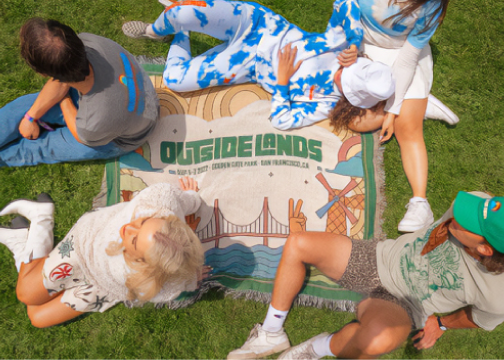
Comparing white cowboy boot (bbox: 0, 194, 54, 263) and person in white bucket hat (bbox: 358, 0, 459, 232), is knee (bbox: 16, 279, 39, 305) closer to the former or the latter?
white cowboy boot (bbox: 0, 194, 54, 263)

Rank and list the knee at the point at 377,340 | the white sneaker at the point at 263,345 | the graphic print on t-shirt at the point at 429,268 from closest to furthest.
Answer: the graphic print on t-shirt at the point at 429,268 < the knee at the point at 377,340 < the white sneaker at the point at 263,345

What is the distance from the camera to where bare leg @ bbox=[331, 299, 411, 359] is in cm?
235

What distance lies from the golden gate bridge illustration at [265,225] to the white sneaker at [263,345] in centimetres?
72

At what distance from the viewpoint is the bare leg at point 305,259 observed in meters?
2.56

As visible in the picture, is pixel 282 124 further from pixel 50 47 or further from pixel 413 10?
pixel 50 47

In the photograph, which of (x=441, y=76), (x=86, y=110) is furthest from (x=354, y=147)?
(x=86, y=110)

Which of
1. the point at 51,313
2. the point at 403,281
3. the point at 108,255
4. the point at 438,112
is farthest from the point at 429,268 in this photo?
the point at 51,313

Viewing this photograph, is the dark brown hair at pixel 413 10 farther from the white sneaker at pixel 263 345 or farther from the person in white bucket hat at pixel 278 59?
the white sneaker at pixel 263 345

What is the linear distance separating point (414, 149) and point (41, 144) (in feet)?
10.1

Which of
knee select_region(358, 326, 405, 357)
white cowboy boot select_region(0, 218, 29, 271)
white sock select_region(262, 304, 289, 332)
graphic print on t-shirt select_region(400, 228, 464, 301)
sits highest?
graphic print on t-shirt select_region(400, 228, 464, 301)

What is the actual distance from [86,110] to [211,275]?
1.51m

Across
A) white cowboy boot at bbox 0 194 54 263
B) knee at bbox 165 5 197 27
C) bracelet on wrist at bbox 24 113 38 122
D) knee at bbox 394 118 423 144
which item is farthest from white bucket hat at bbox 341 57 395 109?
white cowboy boot at bbox 0 194 54 263

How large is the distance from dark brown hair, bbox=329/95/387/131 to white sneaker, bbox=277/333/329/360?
1.71 metres

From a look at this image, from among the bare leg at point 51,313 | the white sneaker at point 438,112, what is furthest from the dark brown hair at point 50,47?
the white sneaker at point 438,112
